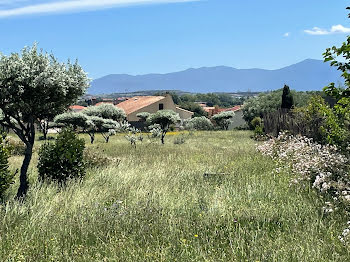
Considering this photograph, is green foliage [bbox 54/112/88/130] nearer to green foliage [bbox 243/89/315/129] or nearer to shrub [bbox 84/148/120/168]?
shrub [bbox 84/148/120/168]

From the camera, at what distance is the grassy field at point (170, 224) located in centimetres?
494

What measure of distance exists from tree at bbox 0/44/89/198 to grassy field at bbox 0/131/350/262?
1876 millimetres

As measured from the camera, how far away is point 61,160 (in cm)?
933

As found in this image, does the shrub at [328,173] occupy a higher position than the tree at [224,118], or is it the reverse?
the shrub at [328,173]

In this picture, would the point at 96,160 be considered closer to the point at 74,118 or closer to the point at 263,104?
the point at 74,118

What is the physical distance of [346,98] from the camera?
6871 mm

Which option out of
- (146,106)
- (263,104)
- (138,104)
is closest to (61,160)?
(263,104)

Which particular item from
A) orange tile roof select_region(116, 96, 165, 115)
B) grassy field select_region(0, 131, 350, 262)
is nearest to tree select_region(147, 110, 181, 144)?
grassy field select_region(0, 131, 350, 262)

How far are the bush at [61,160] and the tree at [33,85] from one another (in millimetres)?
843

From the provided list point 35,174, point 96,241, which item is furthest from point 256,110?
point 96,241

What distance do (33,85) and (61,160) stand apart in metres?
2.34

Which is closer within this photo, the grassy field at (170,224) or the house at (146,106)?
the grassy field at (170,224)

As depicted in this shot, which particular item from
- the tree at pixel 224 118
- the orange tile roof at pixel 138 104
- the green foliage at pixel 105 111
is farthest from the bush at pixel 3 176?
the orange tile roof at pixel 138 104

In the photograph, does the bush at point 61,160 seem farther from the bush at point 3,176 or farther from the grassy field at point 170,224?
the bush at point 3,176
